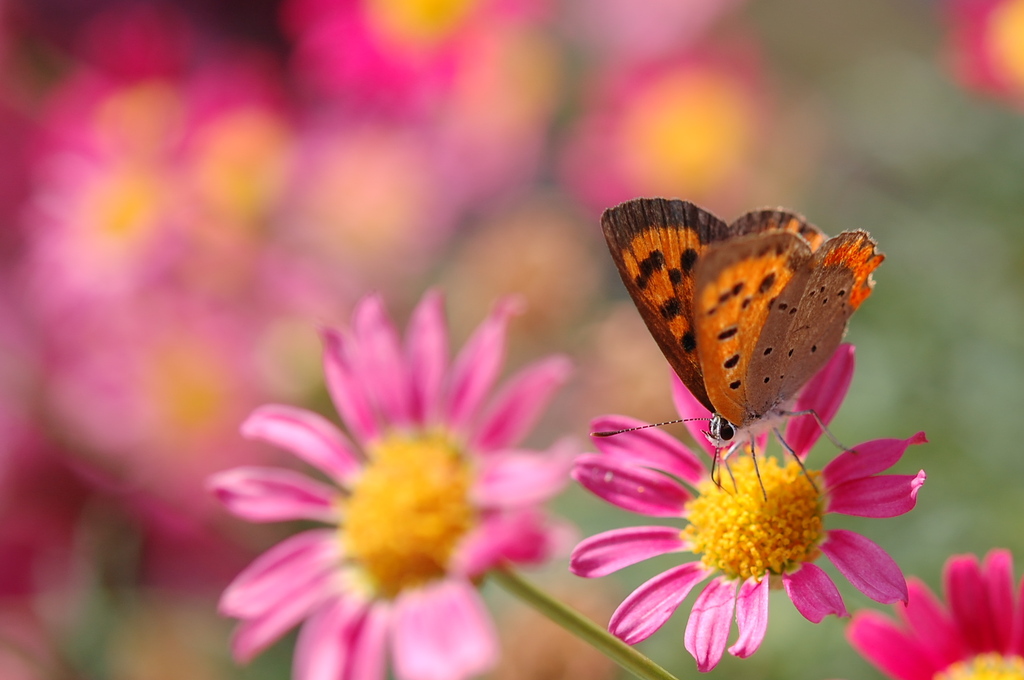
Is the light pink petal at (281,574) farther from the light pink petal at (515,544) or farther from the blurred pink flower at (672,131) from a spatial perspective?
the blurred pink flower at (672,131)

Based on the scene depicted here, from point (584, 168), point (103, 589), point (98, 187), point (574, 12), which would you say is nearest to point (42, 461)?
point (98, 187)

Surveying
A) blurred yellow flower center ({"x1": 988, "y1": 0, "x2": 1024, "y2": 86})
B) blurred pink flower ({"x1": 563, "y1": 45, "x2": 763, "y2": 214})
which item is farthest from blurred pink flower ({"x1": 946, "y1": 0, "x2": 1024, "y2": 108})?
blurred pink flower ({"x1": 563, "y1": 45, "x2": 763, "y2": 214})

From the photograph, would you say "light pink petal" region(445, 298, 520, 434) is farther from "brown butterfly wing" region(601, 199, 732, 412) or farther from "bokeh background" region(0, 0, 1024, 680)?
"bokeh background" region(0, 0, 1024, 680)

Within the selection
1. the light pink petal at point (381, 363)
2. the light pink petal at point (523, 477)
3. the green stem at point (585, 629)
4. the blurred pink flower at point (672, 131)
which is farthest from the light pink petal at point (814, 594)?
the blurred pink flower at point (672, 131)

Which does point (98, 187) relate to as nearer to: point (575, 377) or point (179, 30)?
point (179, 30)

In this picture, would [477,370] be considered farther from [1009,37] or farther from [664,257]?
[1009,37]
